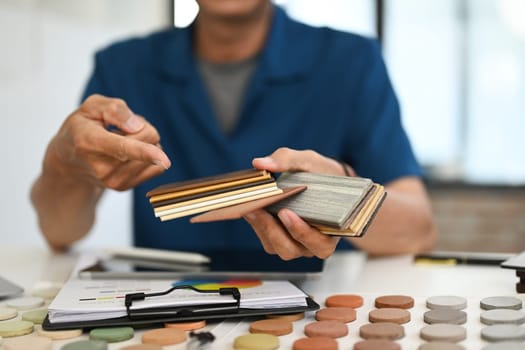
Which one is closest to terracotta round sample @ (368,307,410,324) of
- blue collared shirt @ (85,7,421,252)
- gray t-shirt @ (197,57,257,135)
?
blue collared shirt @ (85,7,421,252)

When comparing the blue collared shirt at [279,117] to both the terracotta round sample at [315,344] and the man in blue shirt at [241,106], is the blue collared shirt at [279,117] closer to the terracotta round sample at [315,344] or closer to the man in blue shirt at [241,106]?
the man in blue shirt at [241,106]

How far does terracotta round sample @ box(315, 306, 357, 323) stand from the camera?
719 mm

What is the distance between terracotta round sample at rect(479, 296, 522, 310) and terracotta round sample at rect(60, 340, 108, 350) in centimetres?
37

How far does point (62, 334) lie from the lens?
683 millimetres

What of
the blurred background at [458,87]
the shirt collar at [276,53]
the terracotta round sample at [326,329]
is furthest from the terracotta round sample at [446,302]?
the blurred background at [458,87]

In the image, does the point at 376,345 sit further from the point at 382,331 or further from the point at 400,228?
the point at 400,228

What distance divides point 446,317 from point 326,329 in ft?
0.39

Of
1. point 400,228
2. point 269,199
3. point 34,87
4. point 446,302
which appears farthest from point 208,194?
point 34,87

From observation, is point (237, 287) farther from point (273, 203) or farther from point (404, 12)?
point (404, 12)

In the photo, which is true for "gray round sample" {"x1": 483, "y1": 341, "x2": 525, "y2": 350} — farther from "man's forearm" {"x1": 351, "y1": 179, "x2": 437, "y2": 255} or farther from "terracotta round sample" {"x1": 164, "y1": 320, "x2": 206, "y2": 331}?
"man's forearm" {"x1": 351, "y1": 179, "x2": 437, "y2": 255}

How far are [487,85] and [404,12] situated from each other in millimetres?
416

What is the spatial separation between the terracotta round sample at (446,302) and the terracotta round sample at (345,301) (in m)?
0.07

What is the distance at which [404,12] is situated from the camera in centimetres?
281

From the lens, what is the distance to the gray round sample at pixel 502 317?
68cm
